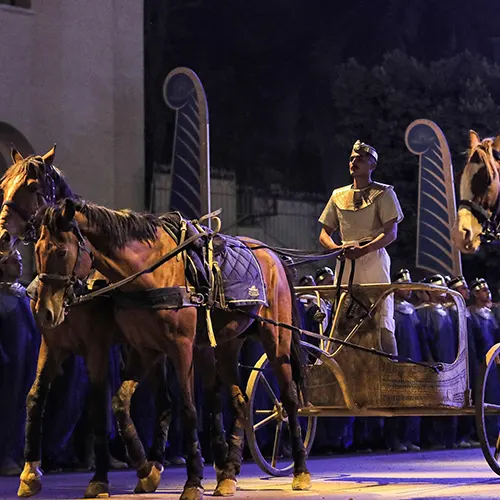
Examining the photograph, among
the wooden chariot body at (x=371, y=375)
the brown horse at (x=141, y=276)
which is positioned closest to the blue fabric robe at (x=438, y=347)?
the wooden chariot body at (x=371, y=375)

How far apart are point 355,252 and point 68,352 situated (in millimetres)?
2548

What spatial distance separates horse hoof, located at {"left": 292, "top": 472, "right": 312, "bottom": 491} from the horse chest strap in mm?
1983

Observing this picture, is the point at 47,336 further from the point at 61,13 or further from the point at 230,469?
the point at 61,13

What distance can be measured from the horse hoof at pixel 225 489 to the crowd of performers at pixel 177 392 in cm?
184

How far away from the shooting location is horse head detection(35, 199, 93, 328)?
796 cm

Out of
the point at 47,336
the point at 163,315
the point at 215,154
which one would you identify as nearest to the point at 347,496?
the point at 163,315

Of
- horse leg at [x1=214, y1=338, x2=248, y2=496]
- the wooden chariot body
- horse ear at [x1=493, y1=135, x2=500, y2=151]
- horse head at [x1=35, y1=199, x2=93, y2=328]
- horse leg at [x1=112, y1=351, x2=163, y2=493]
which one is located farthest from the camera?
the wooden chariot body

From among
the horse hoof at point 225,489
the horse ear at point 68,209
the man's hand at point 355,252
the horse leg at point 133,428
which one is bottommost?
the horse hoof at point 225,489

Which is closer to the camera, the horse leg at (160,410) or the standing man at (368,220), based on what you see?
the horse leg at (160,410)

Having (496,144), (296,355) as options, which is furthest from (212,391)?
(496,144)

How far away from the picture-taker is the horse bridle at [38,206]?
8.34m

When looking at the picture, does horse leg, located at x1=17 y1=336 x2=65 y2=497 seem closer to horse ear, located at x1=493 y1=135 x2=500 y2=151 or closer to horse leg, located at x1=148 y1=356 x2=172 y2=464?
horse leg, located at x1=148 y1=356 x2=172 y2=464

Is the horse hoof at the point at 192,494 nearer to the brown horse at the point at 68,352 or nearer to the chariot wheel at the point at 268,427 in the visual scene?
the brown horse at the point at 68,352

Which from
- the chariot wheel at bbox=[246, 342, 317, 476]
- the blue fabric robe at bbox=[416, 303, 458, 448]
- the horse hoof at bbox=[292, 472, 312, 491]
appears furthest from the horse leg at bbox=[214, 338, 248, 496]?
the blue fabric robe at bbox=[416, 303, 458, 448]
